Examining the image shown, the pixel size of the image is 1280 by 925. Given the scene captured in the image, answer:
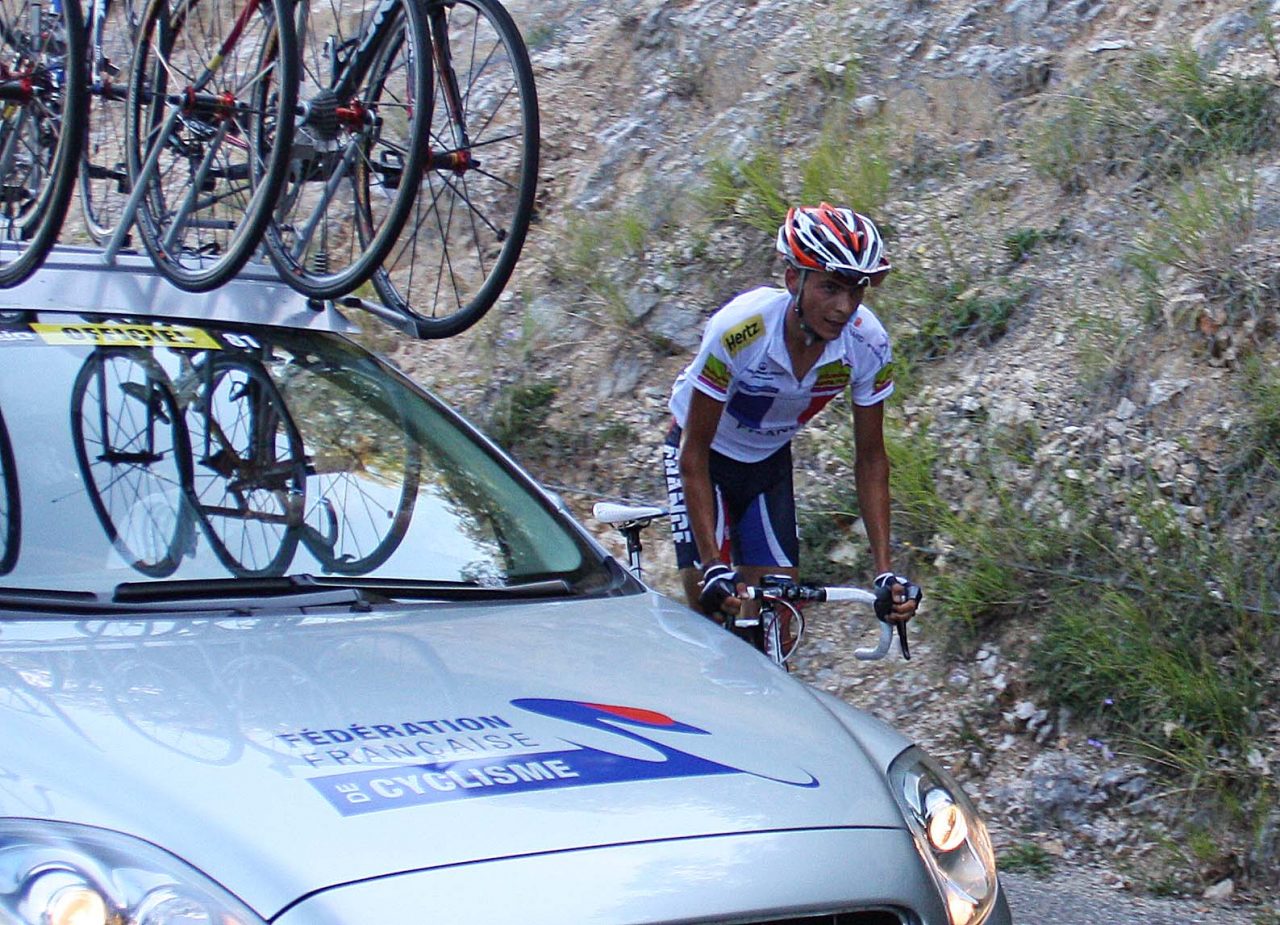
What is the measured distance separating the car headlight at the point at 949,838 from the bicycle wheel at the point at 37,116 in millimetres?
3035

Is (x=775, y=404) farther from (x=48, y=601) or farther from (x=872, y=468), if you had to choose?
(x=48, y=601)

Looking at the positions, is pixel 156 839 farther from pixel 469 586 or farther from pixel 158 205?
pixel 158 205

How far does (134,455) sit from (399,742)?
1262mm

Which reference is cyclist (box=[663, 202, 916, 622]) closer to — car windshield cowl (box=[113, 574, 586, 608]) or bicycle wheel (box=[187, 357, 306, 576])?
car windshield cowl (box=[113, 574, 586, 608])

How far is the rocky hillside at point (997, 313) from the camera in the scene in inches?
204

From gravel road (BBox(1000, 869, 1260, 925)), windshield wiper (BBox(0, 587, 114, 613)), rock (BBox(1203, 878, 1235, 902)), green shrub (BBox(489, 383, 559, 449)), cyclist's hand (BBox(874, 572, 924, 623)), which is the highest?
windshield wiper (BBox(0, 587, 114, 613))

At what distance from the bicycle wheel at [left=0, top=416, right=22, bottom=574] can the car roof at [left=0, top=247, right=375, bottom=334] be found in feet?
2.15

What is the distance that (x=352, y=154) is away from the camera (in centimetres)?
461

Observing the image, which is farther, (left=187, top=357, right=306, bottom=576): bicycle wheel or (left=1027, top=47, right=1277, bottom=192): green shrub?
(left=1027, top=47, right=1277, bottom=192): green shrub

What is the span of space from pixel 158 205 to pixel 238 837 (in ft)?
10.1

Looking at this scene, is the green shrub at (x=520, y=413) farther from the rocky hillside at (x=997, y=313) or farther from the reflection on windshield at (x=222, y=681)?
the reflection on windshield at (x=222, y=681)

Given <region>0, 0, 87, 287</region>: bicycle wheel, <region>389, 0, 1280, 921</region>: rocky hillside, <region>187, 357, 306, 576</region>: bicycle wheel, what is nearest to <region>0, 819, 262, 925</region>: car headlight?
<region>187, 357, 306, 576</region>: bicycle wheel

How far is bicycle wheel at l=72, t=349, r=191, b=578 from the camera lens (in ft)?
10.8

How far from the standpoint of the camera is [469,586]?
137 inches
